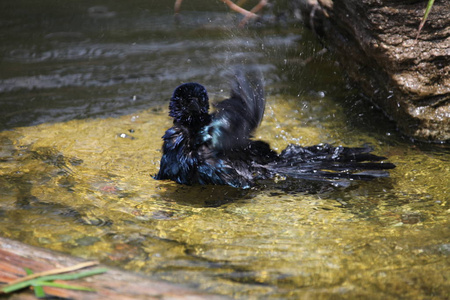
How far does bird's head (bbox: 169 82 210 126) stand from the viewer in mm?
3787

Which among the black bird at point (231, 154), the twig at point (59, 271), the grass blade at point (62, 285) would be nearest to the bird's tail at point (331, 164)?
the black bird at point (231, 154)

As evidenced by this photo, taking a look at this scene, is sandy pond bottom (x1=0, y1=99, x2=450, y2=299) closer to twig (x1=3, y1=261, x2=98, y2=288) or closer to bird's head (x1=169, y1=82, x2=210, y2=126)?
twig (x1=3, y1=261, x2=98, y2=288)

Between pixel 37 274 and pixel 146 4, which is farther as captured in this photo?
pixel 146 4

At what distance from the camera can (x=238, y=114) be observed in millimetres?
3896

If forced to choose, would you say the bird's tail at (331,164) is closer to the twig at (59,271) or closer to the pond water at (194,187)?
the pond water at (194,187)

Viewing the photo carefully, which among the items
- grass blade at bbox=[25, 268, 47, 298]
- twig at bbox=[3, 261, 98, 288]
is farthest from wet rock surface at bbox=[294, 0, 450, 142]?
grass blade at bbox=[25, 268, 47, 298]

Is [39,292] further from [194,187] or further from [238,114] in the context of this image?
[238,114]

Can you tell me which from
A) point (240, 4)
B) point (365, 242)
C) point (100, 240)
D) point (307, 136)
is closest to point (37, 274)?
Answer: point (100, 240)

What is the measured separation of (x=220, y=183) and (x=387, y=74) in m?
2.08

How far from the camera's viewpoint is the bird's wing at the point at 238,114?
374 cm

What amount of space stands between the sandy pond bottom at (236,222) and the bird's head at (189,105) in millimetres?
534

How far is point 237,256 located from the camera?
2504mm

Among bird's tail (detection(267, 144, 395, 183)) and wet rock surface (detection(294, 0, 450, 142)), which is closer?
bird's tail (detection(267, 144, 395, 183))

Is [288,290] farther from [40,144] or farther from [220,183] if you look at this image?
[40,144]
